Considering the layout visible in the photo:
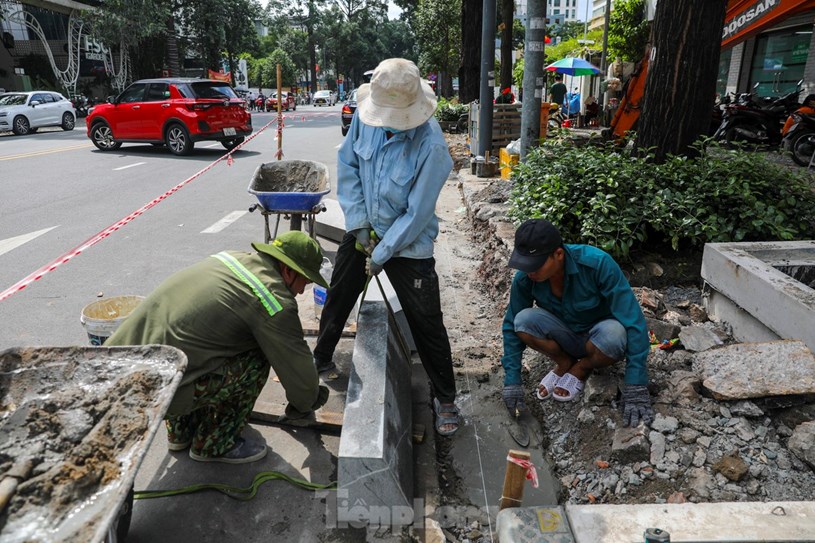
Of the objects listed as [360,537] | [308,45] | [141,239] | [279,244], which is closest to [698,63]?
[279,244]

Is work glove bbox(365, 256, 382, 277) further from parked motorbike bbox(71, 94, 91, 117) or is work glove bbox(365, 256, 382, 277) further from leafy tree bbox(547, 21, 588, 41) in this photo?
leafy tree bbox(547, 21, 588, 41)

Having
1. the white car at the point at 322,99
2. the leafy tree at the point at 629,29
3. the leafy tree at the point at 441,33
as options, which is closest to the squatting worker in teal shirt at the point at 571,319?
the leafy tree at the point at 629,29

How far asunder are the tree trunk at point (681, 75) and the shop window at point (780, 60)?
9562 mm

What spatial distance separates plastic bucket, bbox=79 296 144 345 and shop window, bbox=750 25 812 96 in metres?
14.3

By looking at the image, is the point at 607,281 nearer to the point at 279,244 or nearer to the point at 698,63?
the point at 279,244

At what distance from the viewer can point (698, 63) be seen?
5.30 meters

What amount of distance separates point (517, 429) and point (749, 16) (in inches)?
482

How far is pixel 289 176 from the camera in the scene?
20.2ft

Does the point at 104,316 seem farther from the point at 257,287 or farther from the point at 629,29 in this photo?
the point at 629,29

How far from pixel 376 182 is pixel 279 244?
0.64 metres

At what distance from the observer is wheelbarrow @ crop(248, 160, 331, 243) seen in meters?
5.27

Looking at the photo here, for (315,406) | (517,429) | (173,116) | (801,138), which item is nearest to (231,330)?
(315,406)

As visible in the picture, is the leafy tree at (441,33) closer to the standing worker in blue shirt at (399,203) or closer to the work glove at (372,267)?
the standing worker in blue shirt at (399,203)

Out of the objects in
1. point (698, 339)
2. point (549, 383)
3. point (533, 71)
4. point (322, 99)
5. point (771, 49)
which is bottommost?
point (549, 383)
